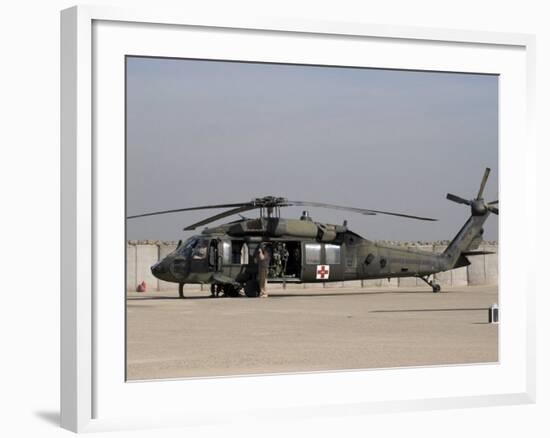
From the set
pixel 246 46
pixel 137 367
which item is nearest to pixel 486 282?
pixel 137 367

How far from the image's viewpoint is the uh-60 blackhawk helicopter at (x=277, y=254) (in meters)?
20.8

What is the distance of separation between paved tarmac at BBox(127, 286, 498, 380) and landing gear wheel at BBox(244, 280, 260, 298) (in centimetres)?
20

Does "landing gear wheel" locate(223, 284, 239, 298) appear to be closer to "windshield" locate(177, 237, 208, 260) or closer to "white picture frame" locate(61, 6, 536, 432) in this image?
"windshield" locate(177, 237, 208, 260)

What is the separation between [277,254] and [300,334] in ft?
21.3

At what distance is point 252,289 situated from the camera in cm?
2167

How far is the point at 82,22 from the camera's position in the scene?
7641 millimetres

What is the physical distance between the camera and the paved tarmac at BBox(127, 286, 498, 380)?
10992mm

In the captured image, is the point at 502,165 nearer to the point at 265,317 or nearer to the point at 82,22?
the point at 82,22

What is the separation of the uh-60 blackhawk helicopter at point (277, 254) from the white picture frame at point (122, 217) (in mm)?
10231

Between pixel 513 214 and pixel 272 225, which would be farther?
pixel 272 225

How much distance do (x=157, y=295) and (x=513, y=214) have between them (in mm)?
16479

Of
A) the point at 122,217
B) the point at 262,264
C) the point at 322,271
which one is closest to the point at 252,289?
the point at 262,264

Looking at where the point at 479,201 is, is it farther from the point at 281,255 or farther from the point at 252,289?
the point at 252,289

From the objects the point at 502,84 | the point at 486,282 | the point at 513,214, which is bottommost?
the point at 486,282
